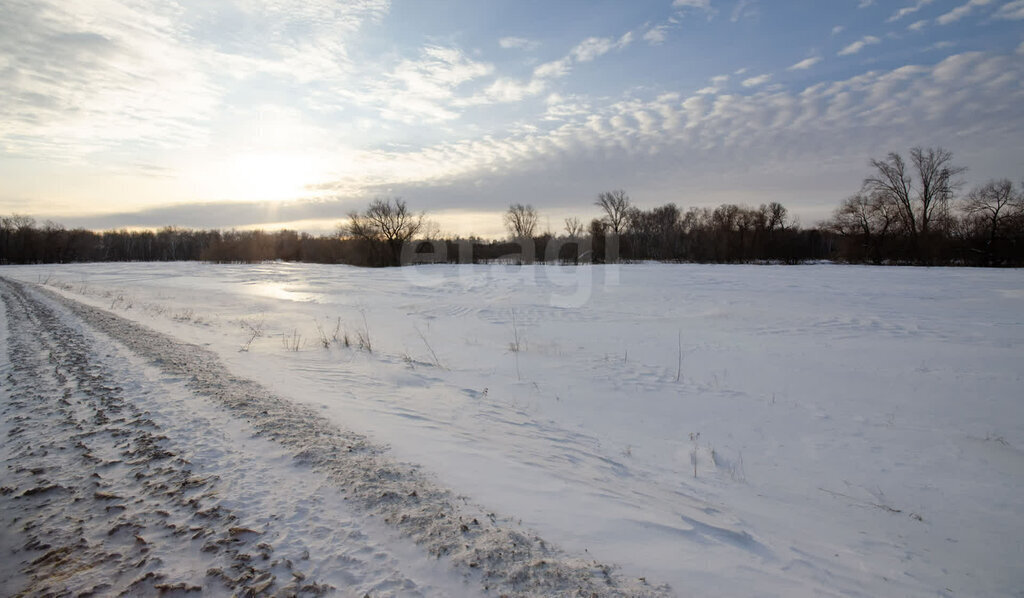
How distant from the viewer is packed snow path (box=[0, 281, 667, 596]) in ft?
6.75

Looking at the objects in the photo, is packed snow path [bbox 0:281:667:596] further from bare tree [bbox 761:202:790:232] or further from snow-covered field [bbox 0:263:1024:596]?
bare tree [bbox 761:202:790:232]

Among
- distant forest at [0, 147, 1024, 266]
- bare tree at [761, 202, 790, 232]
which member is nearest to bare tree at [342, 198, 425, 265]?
distant forest at [0, 147, 1024, 266]

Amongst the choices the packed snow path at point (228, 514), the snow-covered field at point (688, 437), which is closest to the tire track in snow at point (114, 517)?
the packed snow path at point (228, 514)

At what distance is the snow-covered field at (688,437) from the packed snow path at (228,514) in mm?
43

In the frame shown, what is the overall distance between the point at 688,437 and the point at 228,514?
4722mm

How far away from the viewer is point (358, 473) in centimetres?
316

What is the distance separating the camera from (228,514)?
2527 mm

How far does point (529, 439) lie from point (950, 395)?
6.92m

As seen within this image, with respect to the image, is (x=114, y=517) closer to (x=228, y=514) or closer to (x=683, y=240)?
(x=228, y=514)

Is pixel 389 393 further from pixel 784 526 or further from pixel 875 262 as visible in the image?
pixel 875 262

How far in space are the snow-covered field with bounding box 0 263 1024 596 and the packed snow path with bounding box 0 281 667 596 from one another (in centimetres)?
4

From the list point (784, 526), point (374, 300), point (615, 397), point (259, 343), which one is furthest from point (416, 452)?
point (374, 300)

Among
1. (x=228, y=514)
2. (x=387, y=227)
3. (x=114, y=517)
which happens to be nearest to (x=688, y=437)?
(x=228, y=514)

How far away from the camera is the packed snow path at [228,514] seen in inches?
81.0
